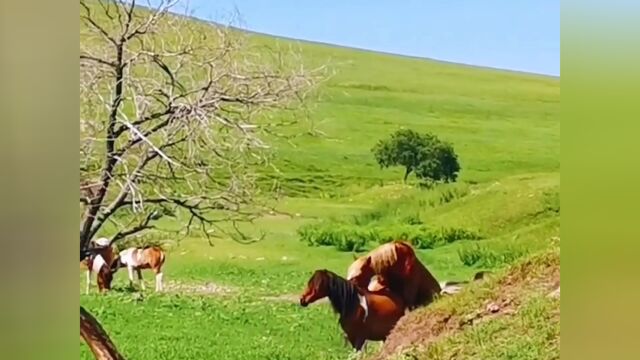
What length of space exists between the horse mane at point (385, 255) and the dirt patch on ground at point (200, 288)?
452 millimetres

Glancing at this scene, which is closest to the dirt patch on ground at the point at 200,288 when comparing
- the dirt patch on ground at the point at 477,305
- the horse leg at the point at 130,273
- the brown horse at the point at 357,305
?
the horse leg at the point at 130,273

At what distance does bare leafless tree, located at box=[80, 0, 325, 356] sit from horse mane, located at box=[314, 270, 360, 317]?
0.31 m

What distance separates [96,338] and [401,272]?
0.99 meters

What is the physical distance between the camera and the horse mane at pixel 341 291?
7.96 ft

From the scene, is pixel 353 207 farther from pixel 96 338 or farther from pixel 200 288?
pixel 96 338

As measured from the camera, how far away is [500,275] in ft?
7.68

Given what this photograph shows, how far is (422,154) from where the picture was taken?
2385mm

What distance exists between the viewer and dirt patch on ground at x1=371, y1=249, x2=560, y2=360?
229cm
